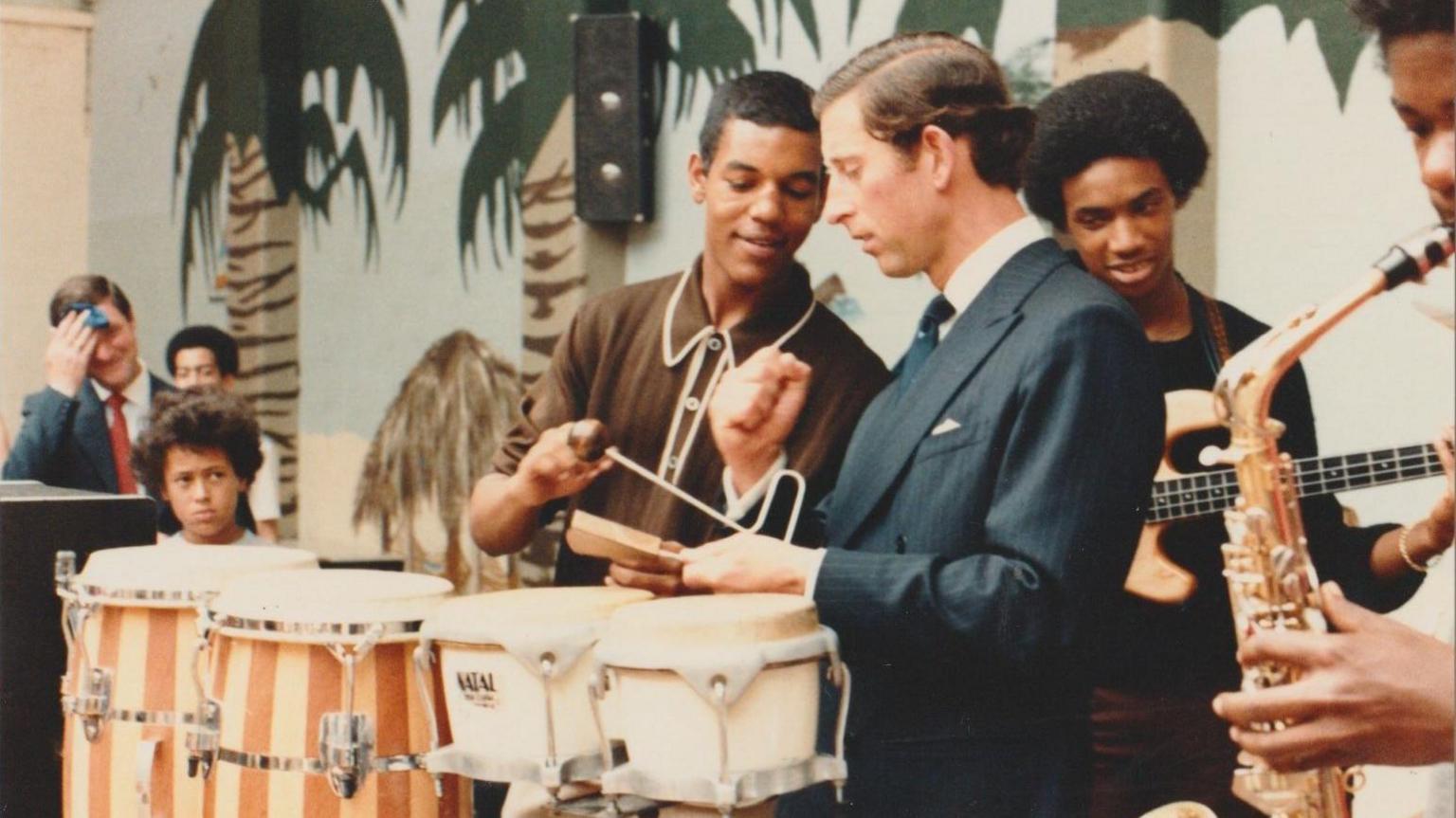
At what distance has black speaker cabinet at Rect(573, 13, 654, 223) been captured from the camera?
225 inches

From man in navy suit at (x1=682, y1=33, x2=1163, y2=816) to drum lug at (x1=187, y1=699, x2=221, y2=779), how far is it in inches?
35.2

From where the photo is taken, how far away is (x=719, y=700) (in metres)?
2.37

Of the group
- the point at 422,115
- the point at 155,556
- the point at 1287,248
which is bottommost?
the point at 155,556

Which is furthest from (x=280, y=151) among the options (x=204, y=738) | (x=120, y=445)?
(x=204, y=738)

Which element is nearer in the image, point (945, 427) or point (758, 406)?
point (945, 427)

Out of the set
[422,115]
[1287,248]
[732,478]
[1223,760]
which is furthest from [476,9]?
[1223,760]

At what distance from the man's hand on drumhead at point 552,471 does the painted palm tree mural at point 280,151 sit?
175 inches

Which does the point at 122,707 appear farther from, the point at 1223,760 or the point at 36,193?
the point at 36,193

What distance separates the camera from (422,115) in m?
7.17

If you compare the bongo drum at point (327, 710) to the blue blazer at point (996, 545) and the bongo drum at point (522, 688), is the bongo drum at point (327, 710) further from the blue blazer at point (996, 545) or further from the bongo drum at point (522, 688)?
the blue blazer at point (996, 545)

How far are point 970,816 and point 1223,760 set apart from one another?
2.88ft

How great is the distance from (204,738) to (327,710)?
271 mm

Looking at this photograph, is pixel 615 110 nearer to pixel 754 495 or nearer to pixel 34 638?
pixel 34 638

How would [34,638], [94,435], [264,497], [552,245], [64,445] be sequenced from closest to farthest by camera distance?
[34,638]
[64,445]
[94,435]
[264,497]
[552,245]
